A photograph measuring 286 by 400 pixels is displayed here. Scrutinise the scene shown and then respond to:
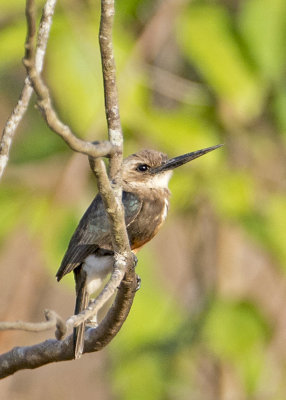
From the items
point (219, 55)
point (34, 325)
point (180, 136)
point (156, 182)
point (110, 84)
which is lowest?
point (34, 325)

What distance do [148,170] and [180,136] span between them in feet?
0.49

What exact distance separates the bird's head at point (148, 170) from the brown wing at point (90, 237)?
286 millimetres

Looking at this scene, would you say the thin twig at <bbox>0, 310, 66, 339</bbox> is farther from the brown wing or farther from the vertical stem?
the brown wing

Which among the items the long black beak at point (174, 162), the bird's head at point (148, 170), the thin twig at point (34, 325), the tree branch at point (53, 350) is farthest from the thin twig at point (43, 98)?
the bird's head at point (148, 170)

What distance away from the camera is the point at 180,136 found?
8.59 ft

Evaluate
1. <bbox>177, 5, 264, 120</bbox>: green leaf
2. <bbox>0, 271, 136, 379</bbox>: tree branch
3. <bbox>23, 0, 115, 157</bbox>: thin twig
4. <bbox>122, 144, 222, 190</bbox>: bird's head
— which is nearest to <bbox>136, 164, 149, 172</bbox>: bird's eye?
<bbox>122, 144, 222, 190</bbox>: bird's head

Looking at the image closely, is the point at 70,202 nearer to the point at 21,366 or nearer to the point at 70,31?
the point at 70,31

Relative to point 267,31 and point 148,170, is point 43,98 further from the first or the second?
point 267,31

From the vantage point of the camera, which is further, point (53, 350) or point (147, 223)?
point (147, 223)

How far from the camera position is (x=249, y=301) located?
311 cm

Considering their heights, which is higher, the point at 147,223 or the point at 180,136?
the point at 180,136

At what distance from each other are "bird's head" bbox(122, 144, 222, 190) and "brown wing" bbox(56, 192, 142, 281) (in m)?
0.29

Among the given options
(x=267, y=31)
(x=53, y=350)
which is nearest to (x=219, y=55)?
(x=267, y=31)

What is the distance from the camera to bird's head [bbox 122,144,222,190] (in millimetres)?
2510
